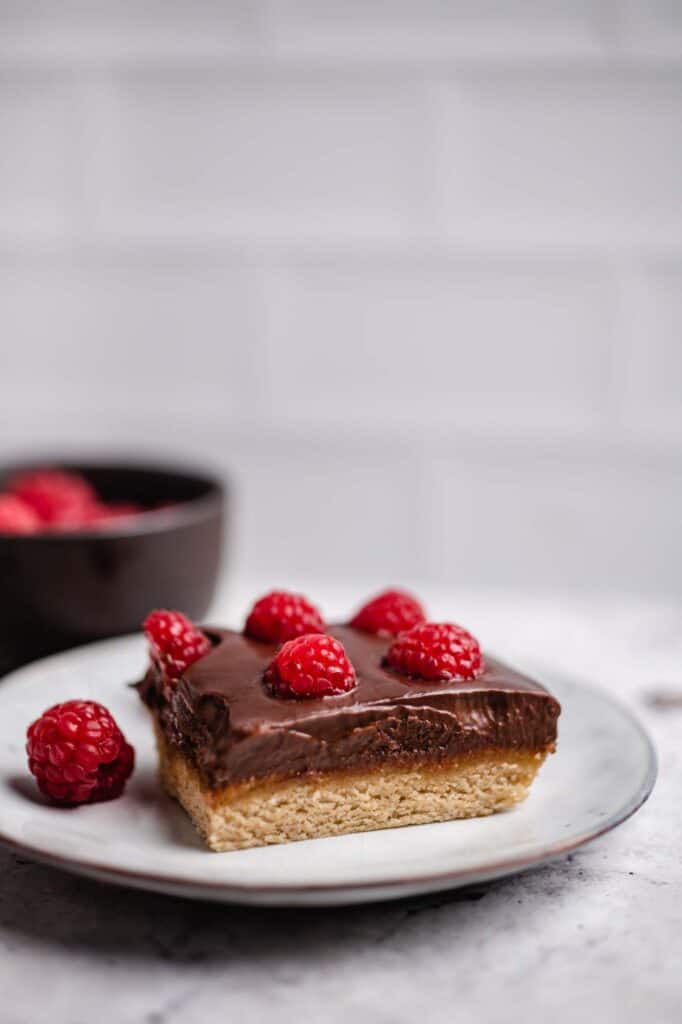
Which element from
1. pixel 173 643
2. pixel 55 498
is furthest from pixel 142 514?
pixel 173 643

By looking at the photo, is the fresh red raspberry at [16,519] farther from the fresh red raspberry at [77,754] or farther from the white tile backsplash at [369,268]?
the white tile backsplash at [369,268]

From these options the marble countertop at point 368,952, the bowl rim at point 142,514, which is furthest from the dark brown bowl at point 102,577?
the marble countertop at point 368,952

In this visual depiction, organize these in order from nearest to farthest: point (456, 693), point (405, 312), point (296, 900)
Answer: point (296, 900), point (456, 693), point (405, 312)

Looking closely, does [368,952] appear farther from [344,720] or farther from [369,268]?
[369,268]

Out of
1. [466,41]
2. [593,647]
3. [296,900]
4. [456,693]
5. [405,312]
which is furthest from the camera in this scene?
[405,312]

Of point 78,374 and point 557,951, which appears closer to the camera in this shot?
point 557,951

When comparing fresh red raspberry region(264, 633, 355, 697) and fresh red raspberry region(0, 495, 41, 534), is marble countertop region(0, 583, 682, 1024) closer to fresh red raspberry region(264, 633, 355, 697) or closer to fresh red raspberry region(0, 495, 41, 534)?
fresh red raspberry region(264, 633, 355, 697)

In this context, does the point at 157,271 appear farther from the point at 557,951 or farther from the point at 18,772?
the point at 557,951

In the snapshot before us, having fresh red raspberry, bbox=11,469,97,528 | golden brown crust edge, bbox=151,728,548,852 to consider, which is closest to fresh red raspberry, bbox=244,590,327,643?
golden brown crust edge, bbox=151,728,548,852

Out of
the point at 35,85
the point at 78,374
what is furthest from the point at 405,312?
the point at 35,85
